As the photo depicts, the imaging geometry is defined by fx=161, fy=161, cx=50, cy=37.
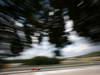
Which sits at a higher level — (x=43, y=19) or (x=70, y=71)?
(x=43, y=19)

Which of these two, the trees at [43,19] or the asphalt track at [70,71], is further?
the trees at [43,19]

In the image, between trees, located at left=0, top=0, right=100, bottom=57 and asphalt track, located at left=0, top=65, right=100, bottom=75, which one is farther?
trees, located at left=0, top=0, right=100, bottom=57

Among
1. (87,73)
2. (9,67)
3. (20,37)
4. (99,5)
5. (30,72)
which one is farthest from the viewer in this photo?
(20,37)

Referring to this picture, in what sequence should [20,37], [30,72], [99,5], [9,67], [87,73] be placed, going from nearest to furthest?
[87,73] < [30,72] < [9,67] < [99,5] < [20,37]

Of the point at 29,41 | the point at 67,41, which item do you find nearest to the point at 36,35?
the point at 29,41

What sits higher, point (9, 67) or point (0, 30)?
point (0, 30)

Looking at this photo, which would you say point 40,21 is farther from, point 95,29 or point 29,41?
point 95,29

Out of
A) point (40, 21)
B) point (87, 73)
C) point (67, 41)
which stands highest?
point (40, 21)

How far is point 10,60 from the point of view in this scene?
3.38 m

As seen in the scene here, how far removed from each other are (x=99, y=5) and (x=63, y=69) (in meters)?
1.56

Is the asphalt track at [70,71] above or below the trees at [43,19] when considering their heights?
below

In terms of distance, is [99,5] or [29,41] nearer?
[99,5]

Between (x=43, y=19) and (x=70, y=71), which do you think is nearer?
(x=70, y=71)

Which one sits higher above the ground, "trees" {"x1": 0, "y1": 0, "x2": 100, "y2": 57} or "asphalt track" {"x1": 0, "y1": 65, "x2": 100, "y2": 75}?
"trees" {"x1": 0, "y1": 0, "x2": 100, "y2": 57}
